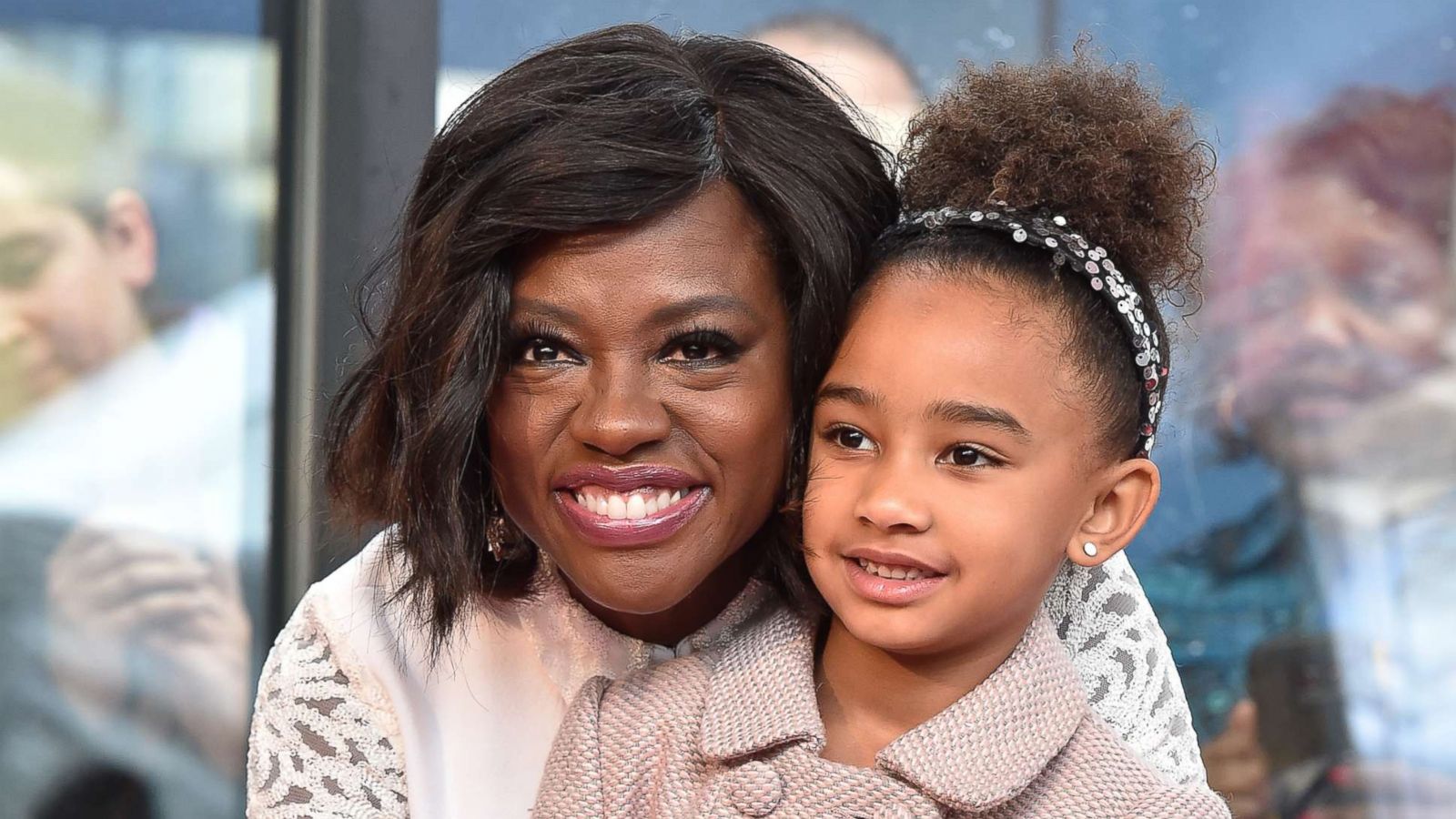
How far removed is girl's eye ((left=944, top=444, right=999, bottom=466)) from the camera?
186 cm

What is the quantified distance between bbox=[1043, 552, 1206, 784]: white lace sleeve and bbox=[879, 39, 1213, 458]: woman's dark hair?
371 millimetres

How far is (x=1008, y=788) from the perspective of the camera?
1809mm

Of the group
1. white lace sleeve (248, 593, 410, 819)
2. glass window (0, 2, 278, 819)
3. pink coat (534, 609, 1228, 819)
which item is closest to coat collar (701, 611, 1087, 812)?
pink coat (534, 609, 1228, 819)

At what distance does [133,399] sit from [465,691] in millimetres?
1466

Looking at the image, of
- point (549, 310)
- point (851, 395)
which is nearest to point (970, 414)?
point (851, 395)

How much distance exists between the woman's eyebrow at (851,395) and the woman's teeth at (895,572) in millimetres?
179

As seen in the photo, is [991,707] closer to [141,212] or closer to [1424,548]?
[1424,548]

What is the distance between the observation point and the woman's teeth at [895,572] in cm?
186

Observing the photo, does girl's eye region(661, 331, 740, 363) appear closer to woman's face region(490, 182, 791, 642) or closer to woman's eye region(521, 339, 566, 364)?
woman's face region(490, 182, 791, 642)

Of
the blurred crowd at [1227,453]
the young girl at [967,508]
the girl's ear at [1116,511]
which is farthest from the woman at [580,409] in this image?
the blurred crowd at [1227,453]

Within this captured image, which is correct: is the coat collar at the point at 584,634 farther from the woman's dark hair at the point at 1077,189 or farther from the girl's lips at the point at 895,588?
the woman's dark hair at the point at 1077,189

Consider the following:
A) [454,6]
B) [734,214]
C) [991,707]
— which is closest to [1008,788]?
[991,707]

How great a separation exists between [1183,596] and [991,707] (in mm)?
1678

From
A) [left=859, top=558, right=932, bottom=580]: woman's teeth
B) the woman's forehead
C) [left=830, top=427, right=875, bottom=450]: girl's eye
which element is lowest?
[left=859, top=558, right=932, bottom=580]: woman's teeth
